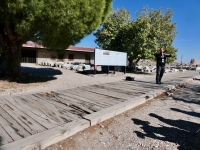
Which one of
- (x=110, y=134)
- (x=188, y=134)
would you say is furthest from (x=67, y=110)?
(x=188, y=134)

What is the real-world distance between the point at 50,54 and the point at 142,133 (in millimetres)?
23328

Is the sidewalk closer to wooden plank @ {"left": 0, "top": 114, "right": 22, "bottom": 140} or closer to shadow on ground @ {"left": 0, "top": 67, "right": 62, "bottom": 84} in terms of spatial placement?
wooden plank @ {"left": 0, "top": 114, "right": 22, "bottom": 140}

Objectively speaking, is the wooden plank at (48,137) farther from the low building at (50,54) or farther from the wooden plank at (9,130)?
the low building at (50,54)

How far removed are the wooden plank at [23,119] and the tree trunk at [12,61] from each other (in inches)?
189

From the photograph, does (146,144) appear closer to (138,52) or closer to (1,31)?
(1,31)

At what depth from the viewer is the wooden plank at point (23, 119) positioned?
269 cm

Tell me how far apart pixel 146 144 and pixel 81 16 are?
18.0 ft

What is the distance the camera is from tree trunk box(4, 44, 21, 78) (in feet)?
26.1

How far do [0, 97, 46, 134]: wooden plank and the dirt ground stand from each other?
19.1 inches

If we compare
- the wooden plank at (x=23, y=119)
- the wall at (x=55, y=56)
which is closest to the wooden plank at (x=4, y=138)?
the wooden plank at (x=23, y=119)

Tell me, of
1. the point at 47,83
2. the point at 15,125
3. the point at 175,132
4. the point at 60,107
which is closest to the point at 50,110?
the point at 60,107

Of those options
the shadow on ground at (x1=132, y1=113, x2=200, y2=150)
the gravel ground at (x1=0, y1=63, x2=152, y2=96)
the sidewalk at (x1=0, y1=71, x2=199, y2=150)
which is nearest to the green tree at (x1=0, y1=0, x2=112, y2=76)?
the gravel ground at (x1=0, y1=63, x2=152, y2=96)

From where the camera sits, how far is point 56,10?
562cm

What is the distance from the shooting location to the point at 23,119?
10.0ft
